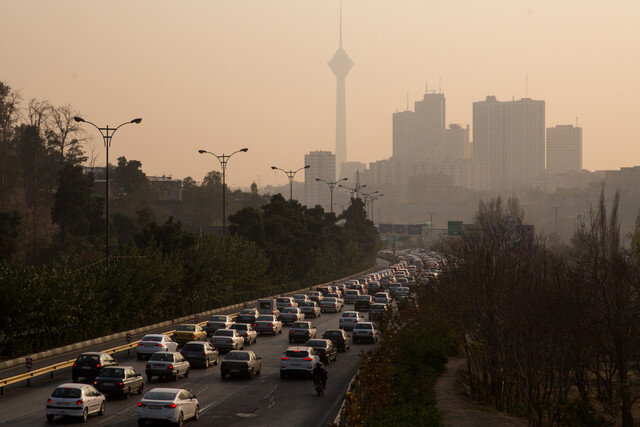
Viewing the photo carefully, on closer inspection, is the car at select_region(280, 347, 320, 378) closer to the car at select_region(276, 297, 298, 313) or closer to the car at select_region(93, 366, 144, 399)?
the car at select_region(93, 366, 144, 399)

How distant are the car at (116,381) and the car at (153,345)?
9858mm

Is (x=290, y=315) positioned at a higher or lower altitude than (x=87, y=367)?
lower

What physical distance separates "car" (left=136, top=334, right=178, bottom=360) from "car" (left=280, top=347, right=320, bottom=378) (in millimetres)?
7314

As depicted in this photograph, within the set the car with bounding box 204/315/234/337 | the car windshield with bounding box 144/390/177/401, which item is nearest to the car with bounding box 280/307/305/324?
the car with bounding box 204/315/234/337

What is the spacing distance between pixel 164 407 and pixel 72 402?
9.68 ft

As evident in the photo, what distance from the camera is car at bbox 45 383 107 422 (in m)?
26.1

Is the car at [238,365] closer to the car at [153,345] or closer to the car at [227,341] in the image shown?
the car at [153,345]

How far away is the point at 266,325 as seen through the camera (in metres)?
55.3

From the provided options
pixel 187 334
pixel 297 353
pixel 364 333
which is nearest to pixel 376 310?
pixel 364 333

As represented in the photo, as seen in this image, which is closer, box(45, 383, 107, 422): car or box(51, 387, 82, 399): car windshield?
box(45, 383, 107, 422): car

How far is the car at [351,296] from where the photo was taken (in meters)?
84.7

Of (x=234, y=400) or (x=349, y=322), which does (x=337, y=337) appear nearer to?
(x=349, y=322)

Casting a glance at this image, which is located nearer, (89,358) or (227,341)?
(89,358)

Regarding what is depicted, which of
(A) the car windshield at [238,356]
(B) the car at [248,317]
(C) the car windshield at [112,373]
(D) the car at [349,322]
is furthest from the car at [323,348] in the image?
(B) the car at [248,317]
